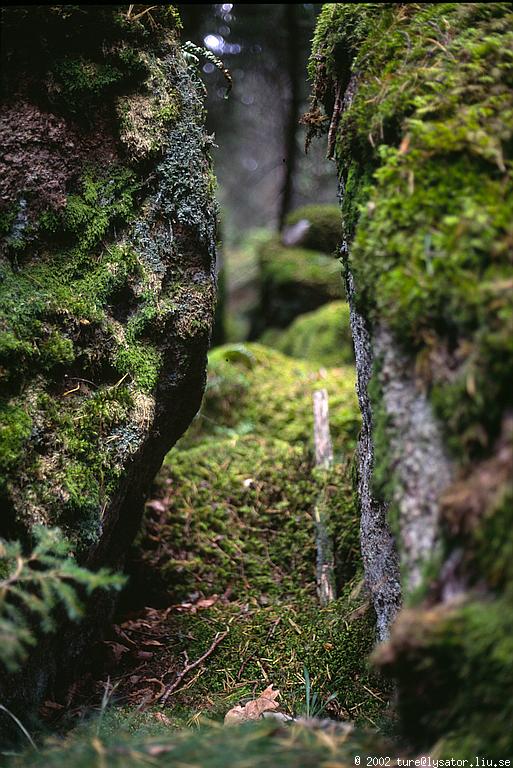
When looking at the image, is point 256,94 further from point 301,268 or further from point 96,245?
point 96,245

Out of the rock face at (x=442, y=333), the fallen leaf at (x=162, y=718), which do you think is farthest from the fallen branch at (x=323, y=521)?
the rock face at (x=442, y=333)

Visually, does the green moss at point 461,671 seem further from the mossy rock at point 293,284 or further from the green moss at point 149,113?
the mossy rock at point 293,284

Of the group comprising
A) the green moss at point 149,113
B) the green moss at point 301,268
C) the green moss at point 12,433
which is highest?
the green moss at point 149,113

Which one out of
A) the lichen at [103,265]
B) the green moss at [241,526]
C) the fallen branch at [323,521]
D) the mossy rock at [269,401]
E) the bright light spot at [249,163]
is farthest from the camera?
the bright light spot at [249,163]

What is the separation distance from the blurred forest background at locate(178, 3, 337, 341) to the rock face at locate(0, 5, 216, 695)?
128 inches

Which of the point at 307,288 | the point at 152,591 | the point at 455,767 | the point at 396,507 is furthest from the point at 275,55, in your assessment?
the point at 455,767

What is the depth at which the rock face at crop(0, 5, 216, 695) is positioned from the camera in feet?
8.55

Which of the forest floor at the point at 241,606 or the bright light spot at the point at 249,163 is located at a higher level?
the bright light spot at the point at 249,163

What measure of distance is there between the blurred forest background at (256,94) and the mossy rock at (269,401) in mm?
1389

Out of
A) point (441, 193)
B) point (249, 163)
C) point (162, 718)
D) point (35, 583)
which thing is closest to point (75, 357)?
point (35, 583)

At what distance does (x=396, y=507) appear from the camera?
6.10ft

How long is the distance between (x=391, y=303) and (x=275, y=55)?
8653 millimetres

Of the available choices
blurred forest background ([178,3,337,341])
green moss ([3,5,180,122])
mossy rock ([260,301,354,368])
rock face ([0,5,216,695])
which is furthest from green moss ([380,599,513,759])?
mossy rock ([260,301,354,368])

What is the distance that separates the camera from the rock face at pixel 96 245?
8.55 ft
